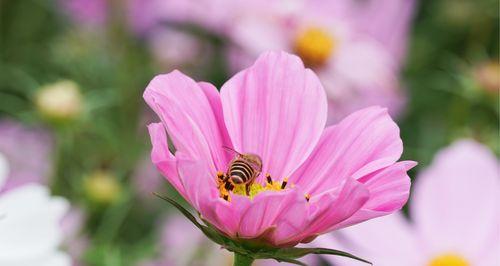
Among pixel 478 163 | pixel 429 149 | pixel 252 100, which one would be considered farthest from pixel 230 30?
pixel 252 100

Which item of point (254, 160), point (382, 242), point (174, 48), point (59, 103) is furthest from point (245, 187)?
point (174, 48)

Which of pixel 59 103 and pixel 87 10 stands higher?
pixel 87 10

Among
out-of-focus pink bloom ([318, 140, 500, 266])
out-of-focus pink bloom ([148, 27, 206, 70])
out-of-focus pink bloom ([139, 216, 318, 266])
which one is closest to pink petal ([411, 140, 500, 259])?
out-of-focus pink bloom ([318, 140, 500, 266])

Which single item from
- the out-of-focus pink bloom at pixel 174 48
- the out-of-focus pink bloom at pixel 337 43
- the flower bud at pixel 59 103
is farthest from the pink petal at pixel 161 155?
the out-of-focus pink bloom at pixel 174 48

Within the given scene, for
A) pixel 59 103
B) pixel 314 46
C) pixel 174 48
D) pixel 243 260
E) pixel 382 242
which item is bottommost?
pixel 243 260

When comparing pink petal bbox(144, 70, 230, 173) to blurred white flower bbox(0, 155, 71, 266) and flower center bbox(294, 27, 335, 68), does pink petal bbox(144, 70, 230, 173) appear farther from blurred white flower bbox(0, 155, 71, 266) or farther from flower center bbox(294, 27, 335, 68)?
flower center bbox(294, 27, 335, 68)

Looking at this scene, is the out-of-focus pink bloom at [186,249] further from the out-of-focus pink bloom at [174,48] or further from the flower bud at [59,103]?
the out-of-focus pink bloom at [174,48]

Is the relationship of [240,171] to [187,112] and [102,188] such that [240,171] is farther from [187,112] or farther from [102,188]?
[102,188]
